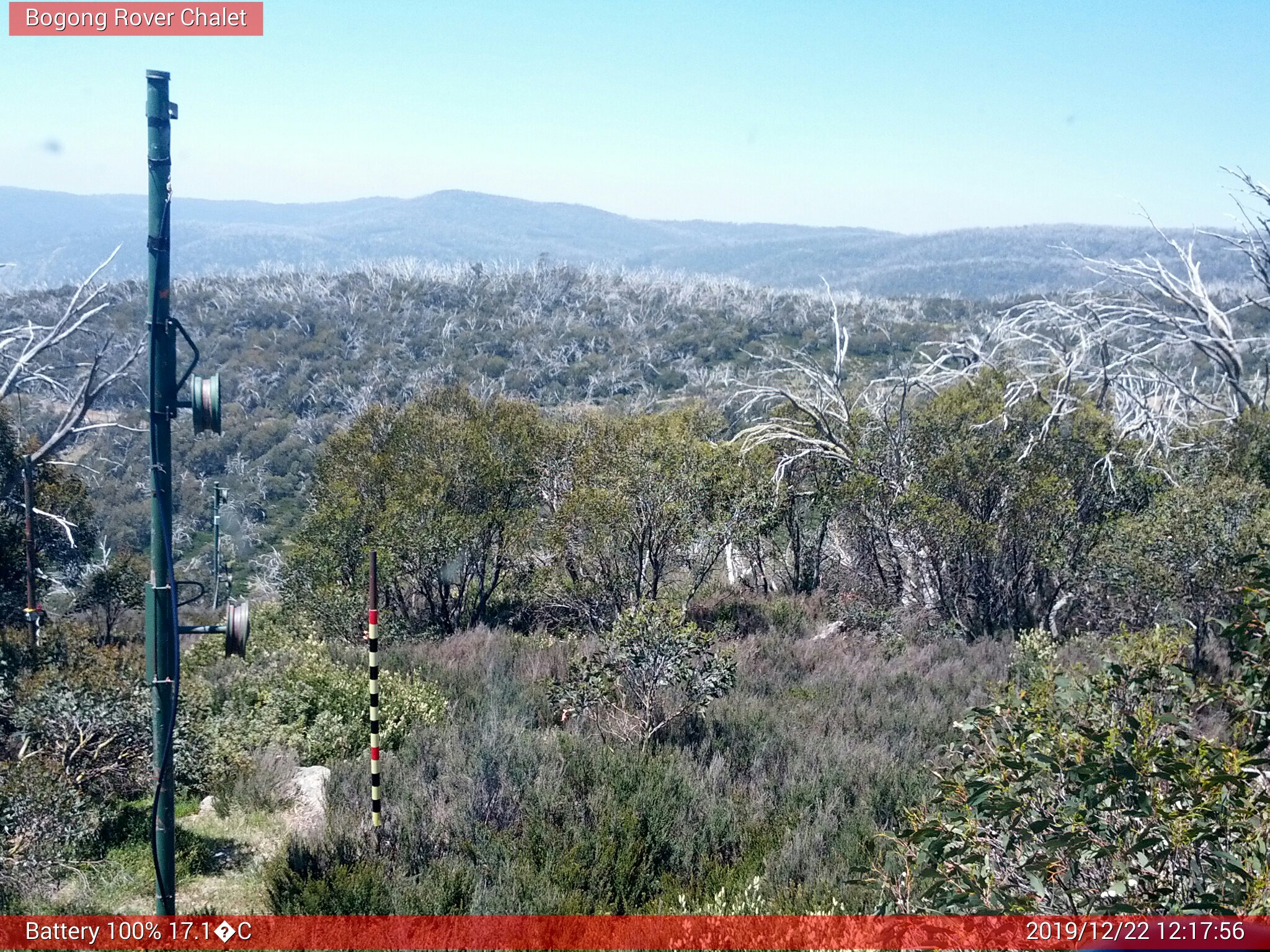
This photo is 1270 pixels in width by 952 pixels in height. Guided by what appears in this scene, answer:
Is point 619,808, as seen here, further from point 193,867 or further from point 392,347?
point 392,347

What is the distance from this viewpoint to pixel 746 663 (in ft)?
33.5

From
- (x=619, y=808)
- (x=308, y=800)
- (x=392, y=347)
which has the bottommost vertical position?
(x=308, y=800)

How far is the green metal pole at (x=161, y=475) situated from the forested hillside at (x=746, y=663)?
3.91 feet

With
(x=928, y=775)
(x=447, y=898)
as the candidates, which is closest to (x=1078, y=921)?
(x=447, y=898)

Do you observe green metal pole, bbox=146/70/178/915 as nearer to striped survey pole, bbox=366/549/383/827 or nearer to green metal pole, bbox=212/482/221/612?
striped survey pole, bbox=366/549/383/827

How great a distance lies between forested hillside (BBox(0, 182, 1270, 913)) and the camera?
353 centimetres

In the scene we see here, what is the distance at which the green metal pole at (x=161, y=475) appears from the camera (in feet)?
12.3

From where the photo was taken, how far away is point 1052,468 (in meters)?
11.9

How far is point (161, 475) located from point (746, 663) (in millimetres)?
7478

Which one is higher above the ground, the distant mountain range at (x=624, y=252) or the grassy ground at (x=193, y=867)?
the distant mountain range at (x=624, y=252)

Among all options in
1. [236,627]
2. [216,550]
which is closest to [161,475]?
[236,627]

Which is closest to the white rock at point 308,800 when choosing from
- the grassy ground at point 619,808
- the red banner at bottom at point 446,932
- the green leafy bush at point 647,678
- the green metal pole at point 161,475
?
the grassy ground at point 619,808

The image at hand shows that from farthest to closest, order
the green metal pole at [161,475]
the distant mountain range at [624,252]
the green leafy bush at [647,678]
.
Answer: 1. the distant mountain range at [624,252]
2. the green leafy bush at [647,678]
3. the green metal pole at [161,475]

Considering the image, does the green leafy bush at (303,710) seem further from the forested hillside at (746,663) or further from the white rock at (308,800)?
the white rock at (308,800)
